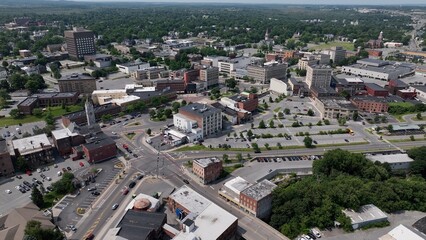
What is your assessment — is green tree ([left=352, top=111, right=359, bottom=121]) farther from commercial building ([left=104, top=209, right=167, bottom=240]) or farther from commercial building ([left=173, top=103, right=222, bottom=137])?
commercial building ([left=104, top=209, right=167, bottom=240])

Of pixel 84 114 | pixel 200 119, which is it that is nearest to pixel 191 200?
pixel 200 119

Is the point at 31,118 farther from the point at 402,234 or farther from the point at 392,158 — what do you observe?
the point at 392,158

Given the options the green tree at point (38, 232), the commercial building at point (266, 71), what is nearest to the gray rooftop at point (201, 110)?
the green tree at point (38, 232)

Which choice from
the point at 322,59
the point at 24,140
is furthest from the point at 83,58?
the point at 322,59

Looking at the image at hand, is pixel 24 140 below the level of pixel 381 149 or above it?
above

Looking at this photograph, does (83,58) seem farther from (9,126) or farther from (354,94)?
(354,94)

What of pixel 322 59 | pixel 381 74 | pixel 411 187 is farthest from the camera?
pixel 322 59
